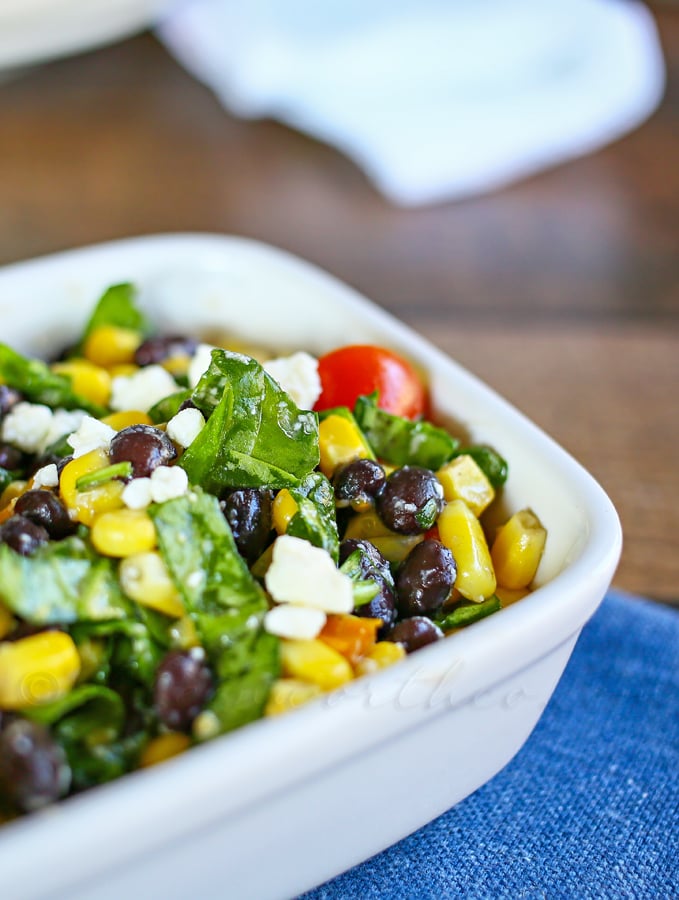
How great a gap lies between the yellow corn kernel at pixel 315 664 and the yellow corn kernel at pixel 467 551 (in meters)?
0.26

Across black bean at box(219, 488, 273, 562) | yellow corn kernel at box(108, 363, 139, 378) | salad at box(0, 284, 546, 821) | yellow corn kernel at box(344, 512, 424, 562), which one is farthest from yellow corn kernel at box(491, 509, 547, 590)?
yellow corn kernel at box(108, 363, 139, 378)

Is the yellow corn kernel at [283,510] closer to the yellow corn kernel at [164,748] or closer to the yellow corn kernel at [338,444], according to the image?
the yellow corn kernel at [338,444]

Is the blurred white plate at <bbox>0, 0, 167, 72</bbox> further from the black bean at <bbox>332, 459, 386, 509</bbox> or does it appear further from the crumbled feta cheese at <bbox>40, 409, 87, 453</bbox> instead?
the black bean at <bbox>332, 459, 386, 509</bbox>

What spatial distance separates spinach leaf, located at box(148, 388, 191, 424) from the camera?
1.40 meters

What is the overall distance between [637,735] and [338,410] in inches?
24.0

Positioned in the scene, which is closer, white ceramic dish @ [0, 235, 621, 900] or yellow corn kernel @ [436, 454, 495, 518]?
white ceramic dish @ [0, 235, 621, 900]

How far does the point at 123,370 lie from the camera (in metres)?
1.70

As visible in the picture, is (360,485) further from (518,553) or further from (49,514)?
(49,514)

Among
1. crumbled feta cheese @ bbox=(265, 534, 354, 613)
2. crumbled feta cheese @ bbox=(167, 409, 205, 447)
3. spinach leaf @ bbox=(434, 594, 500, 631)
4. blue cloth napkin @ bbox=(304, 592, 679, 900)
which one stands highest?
crumbled feta cheese @ bbox=(167, 409, 205, 447)

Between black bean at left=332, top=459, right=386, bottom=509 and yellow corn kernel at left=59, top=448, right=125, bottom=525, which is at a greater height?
yellow corn kernel at left=59, top=448, right=125, bottom=525

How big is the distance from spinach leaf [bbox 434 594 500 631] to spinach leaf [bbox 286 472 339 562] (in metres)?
0.16

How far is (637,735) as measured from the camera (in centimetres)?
149

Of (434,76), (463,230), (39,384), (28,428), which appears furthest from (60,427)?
(434,76)

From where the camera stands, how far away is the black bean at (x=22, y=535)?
3.65ft
